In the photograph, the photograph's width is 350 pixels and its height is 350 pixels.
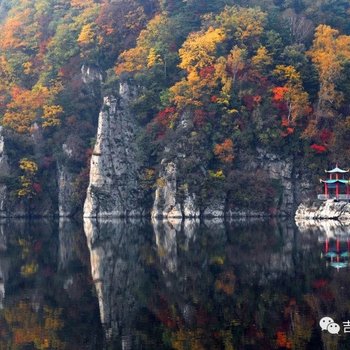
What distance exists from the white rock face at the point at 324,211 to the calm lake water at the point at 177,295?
19.2m

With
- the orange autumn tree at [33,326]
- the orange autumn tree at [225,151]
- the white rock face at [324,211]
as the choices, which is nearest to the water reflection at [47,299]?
the orange autumn tree at [33,326]

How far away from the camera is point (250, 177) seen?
204 feet

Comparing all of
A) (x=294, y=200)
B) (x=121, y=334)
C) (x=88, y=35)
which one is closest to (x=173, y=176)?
(x=294, y=200)

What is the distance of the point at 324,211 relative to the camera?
56281mm

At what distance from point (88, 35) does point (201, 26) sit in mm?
13767

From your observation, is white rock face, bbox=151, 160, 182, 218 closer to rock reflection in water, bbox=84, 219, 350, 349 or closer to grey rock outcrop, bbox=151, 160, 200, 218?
grey rock outcrop, bbox=151, 160, 200, 218

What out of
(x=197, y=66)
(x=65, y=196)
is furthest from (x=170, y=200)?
(x=197, y=66)

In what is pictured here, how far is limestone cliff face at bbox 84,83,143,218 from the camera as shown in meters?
65.6

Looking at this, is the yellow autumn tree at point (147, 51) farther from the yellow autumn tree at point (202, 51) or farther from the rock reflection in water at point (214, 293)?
the rock reflection in water at point (214, 293)

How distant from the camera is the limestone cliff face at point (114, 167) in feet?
215

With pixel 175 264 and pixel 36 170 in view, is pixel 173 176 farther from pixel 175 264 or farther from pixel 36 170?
pixel 175 264

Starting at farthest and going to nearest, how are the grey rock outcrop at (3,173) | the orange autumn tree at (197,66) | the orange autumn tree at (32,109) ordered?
the orange autumn tree at (32,109) → the grey rock outcrop at (3,173) → the orange autumn tree at (197,66)

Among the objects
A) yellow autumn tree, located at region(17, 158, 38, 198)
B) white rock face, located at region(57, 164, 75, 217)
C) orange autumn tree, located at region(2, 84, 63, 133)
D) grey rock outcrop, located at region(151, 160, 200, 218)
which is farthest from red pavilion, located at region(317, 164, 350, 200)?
orange autumn tree, located at region(2, 84, 63, 133)

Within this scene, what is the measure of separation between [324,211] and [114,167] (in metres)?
21.5
